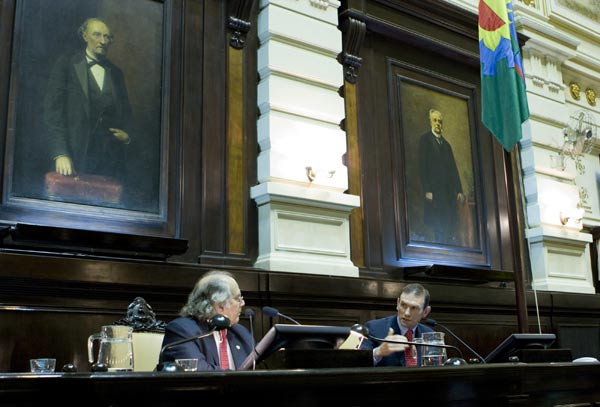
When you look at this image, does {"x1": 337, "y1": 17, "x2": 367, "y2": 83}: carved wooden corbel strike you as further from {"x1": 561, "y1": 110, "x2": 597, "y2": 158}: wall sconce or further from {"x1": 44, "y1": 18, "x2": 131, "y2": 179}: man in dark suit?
{"x1": 561, "y1": 110, "x2": 597, "y2": 158}: wall sconce

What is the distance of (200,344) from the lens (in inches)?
159

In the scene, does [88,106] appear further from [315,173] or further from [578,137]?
[578,137]

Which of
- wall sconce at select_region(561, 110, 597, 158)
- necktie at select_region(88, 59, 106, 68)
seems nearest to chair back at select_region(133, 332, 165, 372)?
necktie at select_region(88, 59, 106, 68)

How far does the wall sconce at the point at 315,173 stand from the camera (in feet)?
19.0

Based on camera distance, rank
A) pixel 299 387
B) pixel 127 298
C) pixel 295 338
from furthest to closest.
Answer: pixel 127 298, pixel 295 338, pixel 299 387

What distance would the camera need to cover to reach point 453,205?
7.04 meters

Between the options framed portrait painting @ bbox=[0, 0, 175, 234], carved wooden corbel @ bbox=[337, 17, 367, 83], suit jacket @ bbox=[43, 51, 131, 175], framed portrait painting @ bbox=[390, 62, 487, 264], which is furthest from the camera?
framed portrait painting @ bbox=[390, 62, 487, 264]

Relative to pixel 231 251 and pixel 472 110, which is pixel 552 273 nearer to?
pixel 472 110

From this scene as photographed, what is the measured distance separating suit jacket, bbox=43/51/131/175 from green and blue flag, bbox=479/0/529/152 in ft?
9.56

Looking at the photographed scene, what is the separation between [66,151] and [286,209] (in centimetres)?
171

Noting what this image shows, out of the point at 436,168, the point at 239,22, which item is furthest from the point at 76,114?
the point at 436,168

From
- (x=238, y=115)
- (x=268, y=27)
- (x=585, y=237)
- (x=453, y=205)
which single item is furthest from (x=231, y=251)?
(x=585, y=237)

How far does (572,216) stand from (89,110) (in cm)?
533

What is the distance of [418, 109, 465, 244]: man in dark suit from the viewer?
6.85 meters
